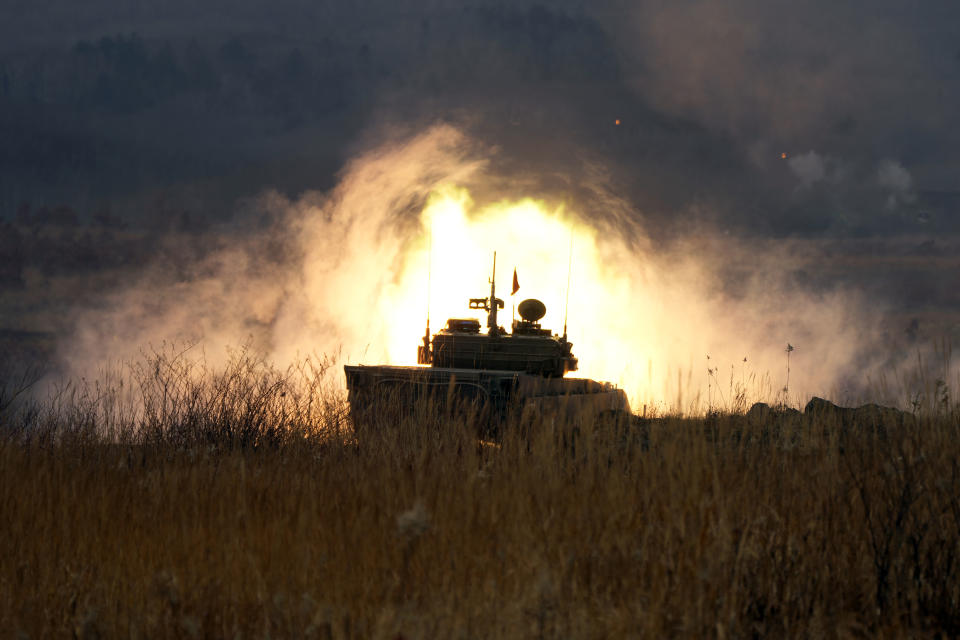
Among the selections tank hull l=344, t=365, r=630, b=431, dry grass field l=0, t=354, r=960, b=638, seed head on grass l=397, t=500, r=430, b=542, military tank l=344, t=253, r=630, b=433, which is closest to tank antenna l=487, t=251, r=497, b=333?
military tank l=344, t=253, r=630, b=433

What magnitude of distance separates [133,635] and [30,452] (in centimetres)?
543

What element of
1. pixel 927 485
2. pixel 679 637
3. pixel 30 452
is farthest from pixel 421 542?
pixel 30 452

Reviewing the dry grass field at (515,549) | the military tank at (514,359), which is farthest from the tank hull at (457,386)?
the dry grass field at (515,549)

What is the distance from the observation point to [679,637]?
424cm

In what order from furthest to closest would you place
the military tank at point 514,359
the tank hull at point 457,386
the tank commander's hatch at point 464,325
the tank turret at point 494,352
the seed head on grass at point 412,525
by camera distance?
the tank commander's hatch at point 464,325 < the tank turret at point 494,352 < the military tank at point 514,359 < the tank hull at point 457,386 < the seed head on grass at point 412,525

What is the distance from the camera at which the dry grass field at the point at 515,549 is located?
14.5 ft

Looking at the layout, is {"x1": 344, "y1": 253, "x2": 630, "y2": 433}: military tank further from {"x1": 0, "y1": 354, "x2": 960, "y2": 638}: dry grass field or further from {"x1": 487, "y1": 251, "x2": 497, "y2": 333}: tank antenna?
{"x1": 0, "y1": 354, "x2": 960, "y2": 638}: dry grass field

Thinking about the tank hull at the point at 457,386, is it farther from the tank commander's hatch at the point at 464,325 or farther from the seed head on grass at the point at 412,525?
the seed head on grass at the point at 412,525

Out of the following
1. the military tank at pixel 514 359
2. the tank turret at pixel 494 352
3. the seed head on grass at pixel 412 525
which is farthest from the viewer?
the tank turret at pixel 494 352

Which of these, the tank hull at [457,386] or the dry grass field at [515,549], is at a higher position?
the tank hull at [457,386]

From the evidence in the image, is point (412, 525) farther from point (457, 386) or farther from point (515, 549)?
point (457, 386)

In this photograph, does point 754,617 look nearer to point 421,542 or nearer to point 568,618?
point 568,618

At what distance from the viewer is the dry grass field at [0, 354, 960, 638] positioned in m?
4.41

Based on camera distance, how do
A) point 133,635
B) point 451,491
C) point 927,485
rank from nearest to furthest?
point 133,635, point 927,485, point 451,491
